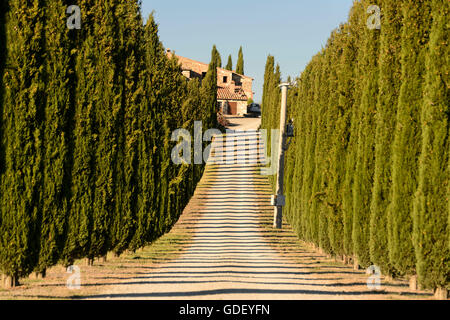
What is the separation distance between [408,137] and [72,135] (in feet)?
24.4

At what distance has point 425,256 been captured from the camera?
10305mm

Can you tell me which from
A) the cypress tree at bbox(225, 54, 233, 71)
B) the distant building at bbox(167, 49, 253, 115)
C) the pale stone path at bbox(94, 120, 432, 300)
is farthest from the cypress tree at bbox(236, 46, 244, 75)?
the pale stone path at bbox(94, 120, 432, 300)

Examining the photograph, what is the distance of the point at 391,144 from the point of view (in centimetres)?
1210

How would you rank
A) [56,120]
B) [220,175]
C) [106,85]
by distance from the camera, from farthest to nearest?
[220,175], [106,85], [56,120]

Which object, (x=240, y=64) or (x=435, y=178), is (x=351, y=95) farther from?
(x=240, y=64)

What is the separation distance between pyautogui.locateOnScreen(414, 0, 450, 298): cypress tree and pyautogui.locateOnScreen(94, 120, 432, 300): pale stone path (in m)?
1.04

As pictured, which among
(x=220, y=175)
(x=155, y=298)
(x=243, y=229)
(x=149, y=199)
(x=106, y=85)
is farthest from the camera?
(x=220, y=175)

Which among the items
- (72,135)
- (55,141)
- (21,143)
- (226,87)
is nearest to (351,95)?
(72,135)

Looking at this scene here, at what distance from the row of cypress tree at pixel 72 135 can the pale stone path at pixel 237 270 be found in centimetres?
185

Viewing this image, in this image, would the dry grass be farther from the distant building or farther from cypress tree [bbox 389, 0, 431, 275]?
the distant building

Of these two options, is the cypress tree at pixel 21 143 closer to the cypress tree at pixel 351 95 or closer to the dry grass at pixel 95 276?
the dry grass at pixel 95 276
